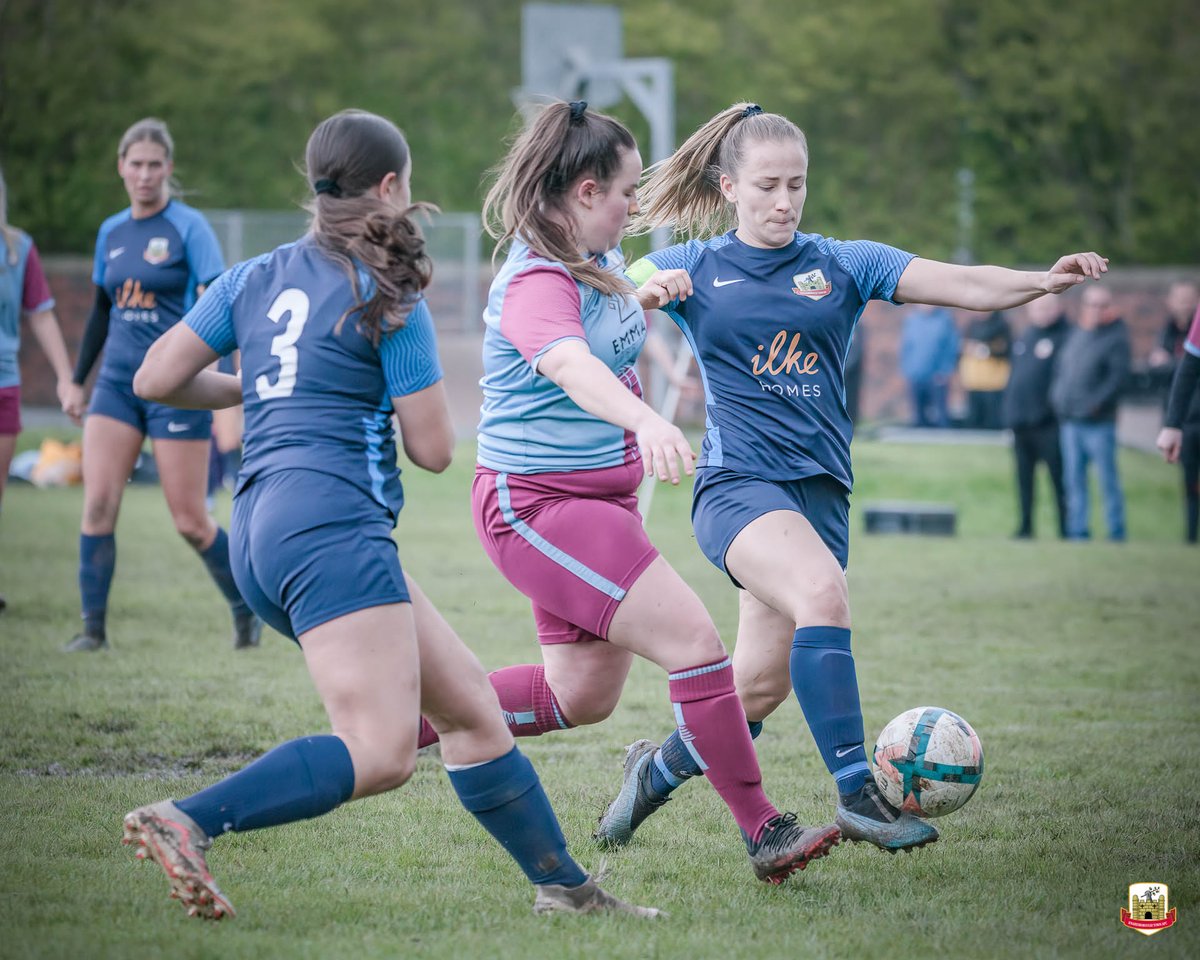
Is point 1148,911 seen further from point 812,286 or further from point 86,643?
point 86,643

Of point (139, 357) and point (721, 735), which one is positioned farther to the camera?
point (139, 357)

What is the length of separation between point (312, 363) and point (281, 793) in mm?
1016

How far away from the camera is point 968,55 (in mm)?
32594

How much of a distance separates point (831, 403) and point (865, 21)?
29.6 metres

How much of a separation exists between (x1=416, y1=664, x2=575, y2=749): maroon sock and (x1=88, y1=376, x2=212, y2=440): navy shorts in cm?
326

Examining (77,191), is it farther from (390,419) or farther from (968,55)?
(390,419)

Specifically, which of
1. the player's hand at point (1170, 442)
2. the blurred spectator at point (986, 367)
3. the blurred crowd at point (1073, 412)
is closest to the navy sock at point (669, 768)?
the player's hand at point (1170, 442)

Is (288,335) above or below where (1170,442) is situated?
above

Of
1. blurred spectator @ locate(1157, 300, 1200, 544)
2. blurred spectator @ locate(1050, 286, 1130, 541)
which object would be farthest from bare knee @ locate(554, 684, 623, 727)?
blurred spectator @ locate(1050, 286, 1130, 541)

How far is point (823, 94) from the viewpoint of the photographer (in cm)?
3309

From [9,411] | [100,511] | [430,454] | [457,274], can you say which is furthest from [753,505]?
[457,274]

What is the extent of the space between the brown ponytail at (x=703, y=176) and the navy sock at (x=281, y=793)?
2205mm

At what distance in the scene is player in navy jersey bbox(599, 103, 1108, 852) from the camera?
15.0 feet

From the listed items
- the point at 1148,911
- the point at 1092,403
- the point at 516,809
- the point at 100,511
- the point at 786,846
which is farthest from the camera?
the point at 1092,403
